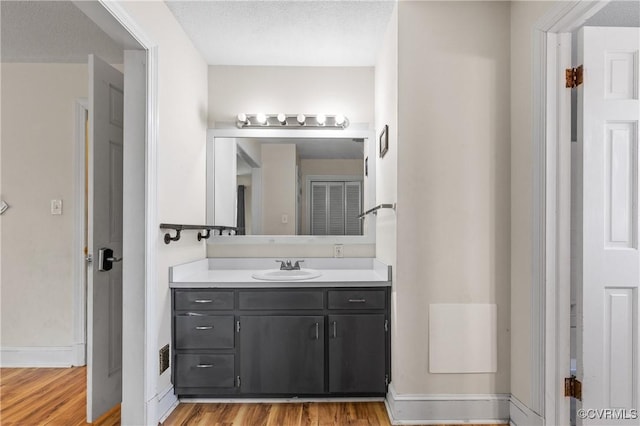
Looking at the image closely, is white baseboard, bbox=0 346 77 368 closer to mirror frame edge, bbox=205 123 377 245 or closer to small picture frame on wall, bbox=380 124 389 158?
mirror frame edge, bbox=205 123 377 245

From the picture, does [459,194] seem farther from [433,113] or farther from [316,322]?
[316,322]

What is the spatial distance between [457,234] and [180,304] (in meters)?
1.71

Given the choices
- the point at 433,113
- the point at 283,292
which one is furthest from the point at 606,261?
the point at 283,292

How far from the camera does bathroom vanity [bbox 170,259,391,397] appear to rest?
247cm

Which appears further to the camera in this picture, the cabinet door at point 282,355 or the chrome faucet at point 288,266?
the chrome faucet at point 288,266

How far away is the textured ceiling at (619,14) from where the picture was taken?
7.68ft

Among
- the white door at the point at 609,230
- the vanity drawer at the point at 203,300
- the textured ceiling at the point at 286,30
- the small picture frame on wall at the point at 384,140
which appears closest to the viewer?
the white door at the point at 609,230

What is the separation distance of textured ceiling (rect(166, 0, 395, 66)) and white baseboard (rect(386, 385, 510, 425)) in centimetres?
225

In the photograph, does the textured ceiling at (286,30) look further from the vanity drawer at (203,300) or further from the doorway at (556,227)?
the vanity drawer at (203,300)

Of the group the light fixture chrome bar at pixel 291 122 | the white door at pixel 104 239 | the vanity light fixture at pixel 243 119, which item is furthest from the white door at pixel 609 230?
the white door at pixel 104 239

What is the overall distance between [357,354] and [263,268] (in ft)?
3.47

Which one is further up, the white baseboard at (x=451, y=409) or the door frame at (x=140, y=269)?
the door frame at (x=140, y=269)

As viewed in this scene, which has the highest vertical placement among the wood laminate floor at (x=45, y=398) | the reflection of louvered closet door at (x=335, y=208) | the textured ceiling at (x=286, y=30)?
the textured ceiling at (x=286, y=30)

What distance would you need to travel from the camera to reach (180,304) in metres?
2.49
